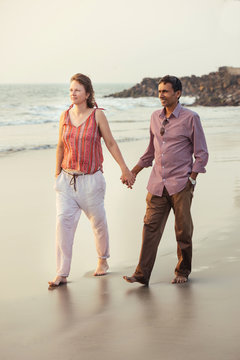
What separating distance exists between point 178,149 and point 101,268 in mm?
1042

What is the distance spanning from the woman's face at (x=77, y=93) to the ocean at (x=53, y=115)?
27.2ft

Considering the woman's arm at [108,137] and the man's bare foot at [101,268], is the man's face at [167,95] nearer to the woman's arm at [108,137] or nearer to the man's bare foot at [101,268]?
the woman's arm at [108,137]

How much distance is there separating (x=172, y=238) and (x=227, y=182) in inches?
115

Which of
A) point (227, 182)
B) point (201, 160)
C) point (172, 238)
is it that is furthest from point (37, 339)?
point (227, 182)

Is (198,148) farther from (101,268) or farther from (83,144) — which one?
(101,268)

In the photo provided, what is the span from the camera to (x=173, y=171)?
13.1ft

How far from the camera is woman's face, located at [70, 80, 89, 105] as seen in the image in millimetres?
4211

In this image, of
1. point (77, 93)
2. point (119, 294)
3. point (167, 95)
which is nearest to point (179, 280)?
point (119, 294)

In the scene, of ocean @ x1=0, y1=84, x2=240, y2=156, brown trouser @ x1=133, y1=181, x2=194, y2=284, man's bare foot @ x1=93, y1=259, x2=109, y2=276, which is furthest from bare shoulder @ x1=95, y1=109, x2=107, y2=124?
ocean @ x1=0, y1=84, x2=240, y2=156

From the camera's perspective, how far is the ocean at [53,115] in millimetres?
15875

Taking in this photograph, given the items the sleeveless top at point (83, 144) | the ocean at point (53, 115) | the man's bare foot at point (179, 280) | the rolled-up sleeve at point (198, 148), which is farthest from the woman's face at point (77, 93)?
the ocean at point (53, 115)

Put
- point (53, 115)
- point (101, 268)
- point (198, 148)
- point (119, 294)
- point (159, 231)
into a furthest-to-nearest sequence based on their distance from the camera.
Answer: point (53, 115), point (101, 268), point (159, 231), point (198, 148), point (119, 294)

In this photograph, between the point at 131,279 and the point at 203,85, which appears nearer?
the point at 131,279

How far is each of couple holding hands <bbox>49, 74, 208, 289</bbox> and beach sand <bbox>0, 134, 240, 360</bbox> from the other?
0.21 metres
